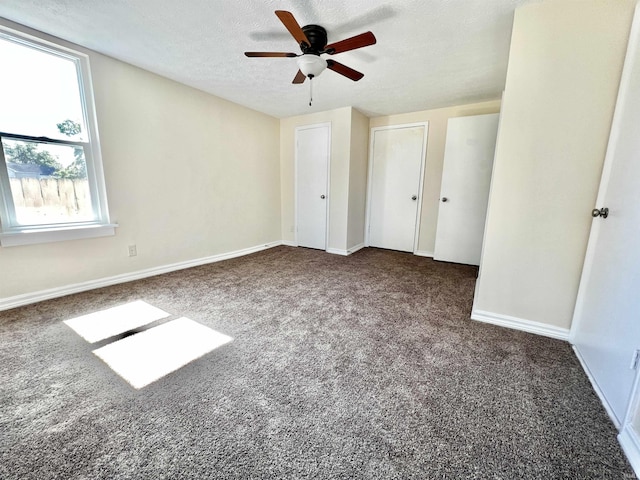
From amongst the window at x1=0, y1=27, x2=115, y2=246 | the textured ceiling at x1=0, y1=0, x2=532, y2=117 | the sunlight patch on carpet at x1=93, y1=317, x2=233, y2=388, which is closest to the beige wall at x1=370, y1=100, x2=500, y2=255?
the textured ceiling at x1=0, y1=0, x2=532, y2=117

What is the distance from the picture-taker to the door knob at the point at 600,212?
59.1 inches

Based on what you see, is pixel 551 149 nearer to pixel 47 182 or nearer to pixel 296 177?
pixel 296 177

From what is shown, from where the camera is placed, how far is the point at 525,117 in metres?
1.73

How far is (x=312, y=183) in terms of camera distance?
430cm

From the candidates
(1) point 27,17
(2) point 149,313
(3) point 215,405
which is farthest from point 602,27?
(1) point 27,17

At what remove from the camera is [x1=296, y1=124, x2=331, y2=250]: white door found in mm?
4113

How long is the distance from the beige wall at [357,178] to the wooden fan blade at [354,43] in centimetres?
205

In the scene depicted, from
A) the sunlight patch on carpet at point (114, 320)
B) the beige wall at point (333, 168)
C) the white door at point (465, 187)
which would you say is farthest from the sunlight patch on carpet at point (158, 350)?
the white door at point (465, 187)

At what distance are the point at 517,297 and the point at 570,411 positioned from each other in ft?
2.85

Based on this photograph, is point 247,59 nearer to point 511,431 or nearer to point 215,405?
point 215,405

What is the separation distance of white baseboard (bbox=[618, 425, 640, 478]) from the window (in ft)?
12.5

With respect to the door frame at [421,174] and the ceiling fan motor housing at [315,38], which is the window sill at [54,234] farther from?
the door frame at [421,174]

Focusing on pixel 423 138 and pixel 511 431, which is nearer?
pixel 511 431

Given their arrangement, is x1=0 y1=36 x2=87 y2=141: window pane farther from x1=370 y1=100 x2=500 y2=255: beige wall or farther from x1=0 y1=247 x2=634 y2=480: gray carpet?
x1=370 y1=100 x2=500 y2=255: beige wall
